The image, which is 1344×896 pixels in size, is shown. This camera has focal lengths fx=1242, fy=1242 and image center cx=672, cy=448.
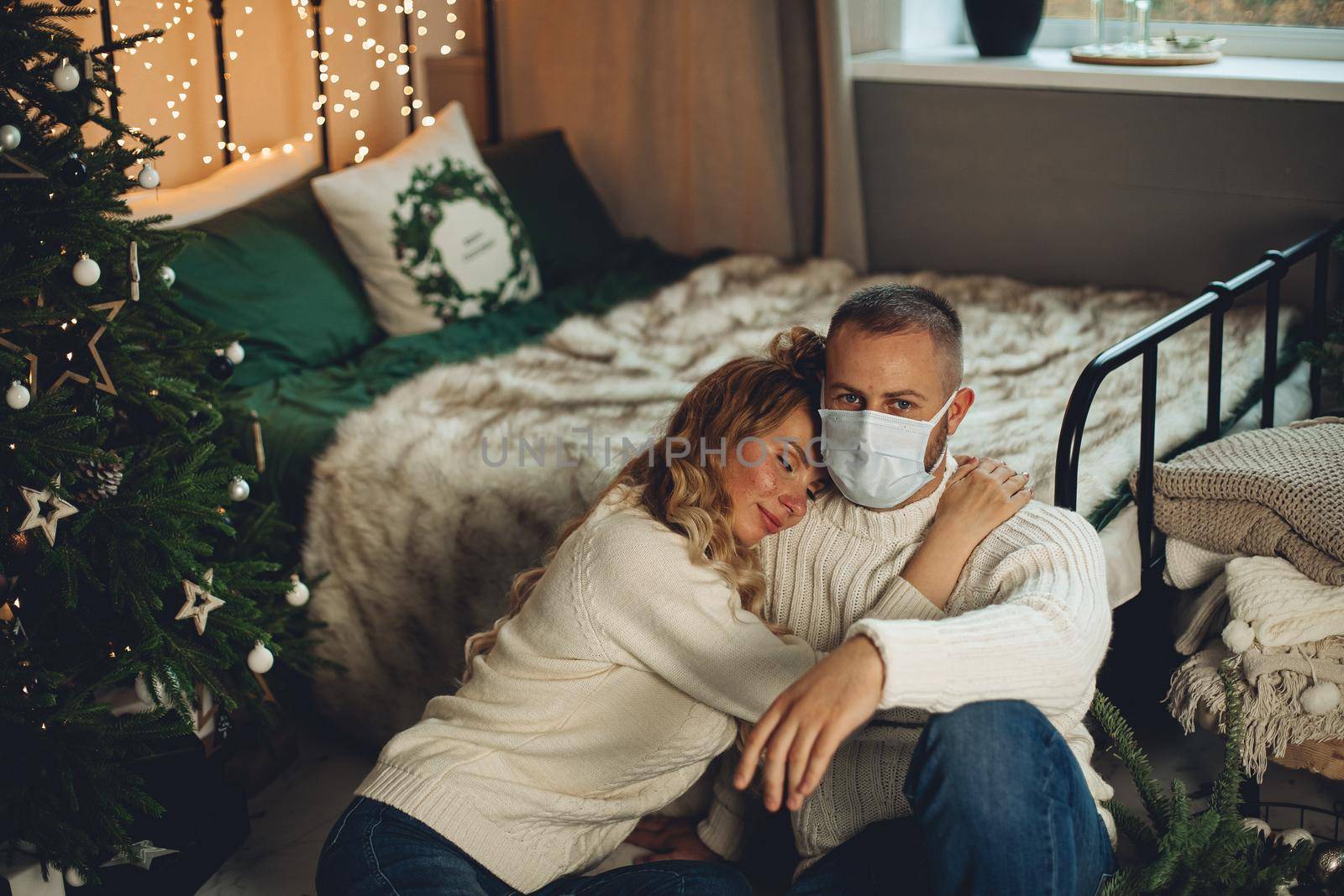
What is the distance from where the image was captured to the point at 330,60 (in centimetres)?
285

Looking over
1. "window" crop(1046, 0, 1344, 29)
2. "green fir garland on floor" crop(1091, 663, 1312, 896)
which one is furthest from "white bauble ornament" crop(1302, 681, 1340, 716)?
"window" crop(1046, 0, 1344, 29)

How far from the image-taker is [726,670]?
1.33 m

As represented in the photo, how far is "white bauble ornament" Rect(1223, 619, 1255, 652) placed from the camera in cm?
157

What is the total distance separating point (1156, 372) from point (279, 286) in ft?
5.11

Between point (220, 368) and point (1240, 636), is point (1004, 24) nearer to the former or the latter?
point (1240, 636)

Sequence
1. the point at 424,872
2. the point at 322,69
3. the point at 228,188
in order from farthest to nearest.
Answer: the point at 322,69, the point at 228,188, the point at 424,872

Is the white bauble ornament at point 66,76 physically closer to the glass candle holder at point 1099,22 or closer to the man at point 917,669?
the man at point 917,669

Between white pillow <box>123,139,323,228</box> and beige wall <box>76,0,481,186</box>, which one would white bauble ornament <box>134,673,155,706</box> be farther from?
beige wall <box>76,0,481,186</box>

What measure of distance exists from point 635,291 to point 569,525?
1350 mm

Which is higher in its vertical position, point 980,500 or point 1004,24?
point 1004,24

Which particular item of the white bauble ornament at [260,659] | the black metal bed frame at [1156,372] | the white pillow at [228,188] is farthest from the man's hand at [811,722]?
the white pillow at [228,188]

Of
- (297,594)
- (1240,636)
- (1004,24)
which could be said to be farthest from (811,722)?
(1004,24)

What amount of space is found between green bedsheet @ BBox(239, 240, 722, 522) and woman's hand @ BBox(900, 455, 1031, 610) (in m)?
1.09

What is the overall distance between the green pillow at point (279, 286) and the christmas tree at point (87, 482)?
0.50 meters
